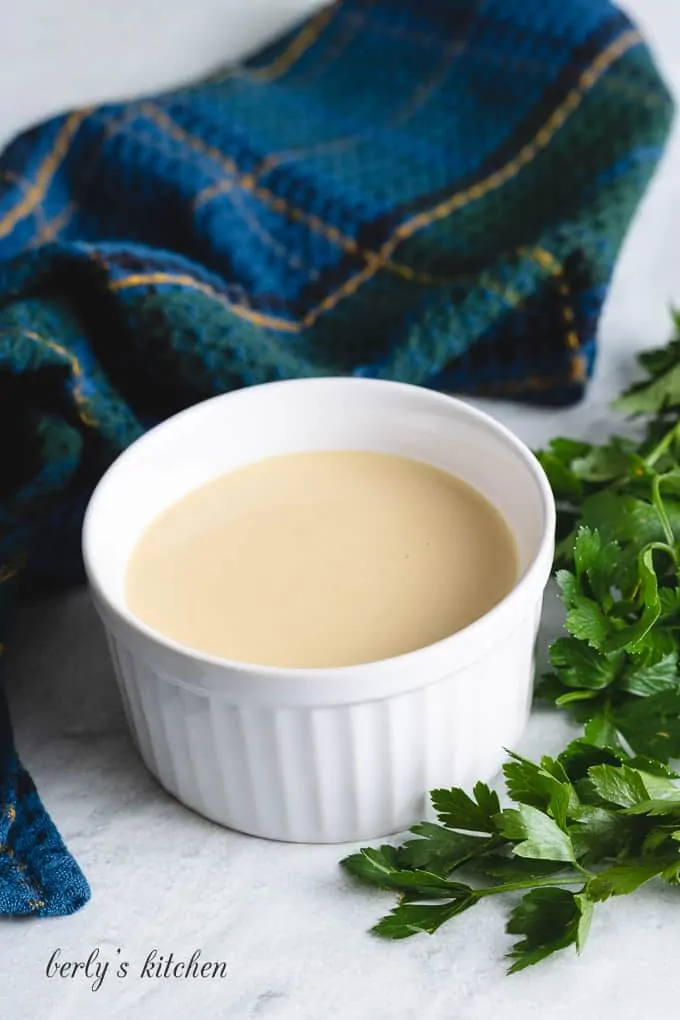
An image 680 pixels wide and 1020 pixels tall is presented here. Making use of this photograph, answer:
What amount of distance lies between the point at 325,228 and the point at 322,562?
457 mm

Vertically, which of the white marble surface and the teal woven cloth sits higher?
the teal woven cloth

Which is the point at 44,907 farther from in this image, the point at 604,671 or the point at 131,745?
the point at 604,671

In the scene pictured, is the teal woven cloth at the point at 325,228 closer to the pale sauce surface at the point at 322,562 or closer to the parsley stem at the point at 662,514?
the pale sauce surface at the point at 322,562

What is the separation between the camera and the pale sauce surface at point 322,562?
0.82m

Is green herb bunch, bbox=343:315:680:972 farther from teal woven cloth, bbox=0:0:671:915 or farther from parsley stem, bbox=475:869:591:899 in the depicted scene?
teal woven cloth, bbox=0:0:671:915

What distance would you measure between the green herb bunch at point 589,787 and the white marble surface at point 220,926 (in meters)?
0.02

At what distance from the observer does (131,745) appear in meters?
0.92

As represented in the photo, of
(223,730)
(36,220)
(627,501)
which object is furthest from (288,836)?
(36,220)

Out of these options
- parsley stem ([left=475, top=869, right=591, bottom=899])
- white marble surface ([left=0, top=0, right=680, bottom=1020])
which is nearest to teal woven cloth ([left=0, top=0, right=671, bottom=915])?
white marble surface ([left=0, top=0, right=680, bottom=1020])

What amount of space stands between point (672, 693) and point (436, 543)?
17 cm

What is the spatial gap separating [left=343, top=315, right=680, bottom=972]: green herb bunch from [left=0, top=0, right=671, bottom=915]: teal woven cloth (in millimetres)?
258

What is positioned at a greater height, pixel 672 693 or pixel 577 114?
pixel 577 114

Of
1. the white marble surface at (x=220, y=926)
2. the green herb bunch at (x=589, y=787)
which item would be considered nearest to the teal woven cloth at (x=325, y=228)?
the white marble surface at (x=220, y=926)

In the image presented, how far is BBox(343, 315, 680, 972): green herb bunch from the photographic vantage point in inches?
29.8
